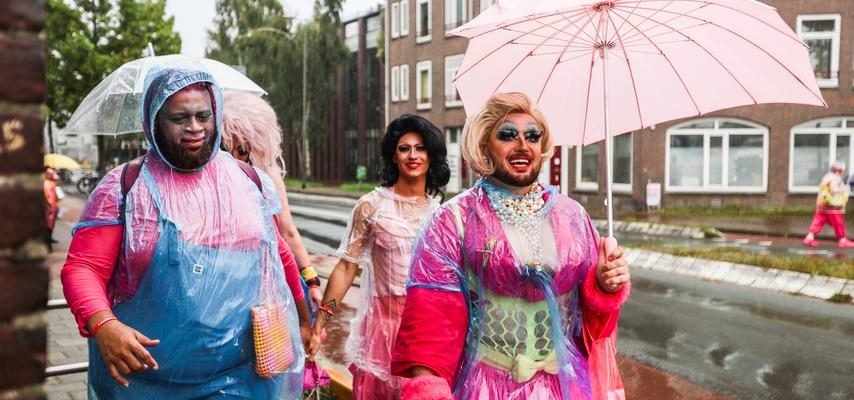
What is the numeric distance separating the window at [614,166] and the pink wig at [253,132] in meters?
20.3

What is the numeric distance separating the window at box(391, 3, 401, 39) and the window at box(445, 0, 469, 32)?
408 cm

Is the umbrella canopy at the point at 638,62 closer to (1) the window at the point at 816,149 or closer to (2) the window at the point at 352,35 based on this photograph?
(1) the window at the point at 816,149

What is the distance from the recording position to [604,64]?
311cm

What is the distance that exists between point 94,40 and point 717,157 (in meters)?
19.2

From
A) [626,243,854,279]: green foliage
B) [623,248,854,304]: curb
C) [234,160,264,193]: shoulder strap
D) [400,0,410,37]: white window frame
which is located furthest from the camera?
[400,0,410,37]: white window frame

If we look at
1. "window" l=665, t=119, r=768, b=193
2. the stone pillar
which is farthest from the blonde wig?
"window" l=665, t=119, r=768, b=193

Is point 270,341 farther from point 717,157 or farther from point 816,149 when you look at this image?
point 816,149

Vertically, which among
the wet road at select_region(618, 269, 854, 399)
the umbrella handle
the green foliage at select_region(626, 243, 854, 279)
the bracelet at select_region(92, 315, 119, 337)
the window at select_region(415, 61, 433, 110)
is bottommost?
the wet road at select_region(618, 269, 854, 399)

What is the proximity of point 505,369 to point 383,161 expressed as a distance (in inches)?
83.6

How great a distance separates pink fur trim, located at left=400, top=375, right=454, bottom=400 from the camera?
2473mm

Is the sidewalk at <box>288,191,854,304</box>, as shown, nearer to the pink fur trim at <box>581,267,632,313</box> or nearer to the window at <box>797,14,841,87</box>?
the pink fur trim at <box>581,267,632,313</box>

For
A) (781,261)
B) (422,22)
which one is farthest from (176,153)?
(422,22)

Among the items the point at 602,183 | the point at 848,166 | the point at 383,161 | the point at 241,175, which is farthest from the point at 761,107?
the point at 241,175

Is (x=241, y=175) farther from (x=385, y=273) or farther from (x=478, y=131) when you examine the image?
(x=385, y=273)
